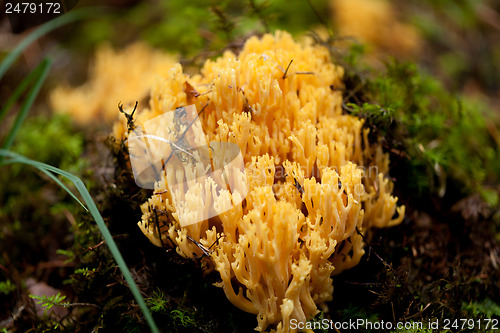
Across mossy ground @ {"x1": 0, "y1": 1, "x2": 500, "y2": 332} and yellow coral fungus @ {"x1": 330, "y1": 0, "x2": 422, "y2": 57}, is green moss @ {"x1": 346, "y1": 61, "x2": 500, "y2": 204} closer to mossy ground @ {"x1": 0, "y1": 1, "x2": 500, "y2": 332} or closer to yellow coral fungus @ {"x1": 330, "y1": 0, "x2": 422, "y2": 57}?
mossy ground @ {"x1": 0, "y1": 1, "x2": 500, "y2": 332}

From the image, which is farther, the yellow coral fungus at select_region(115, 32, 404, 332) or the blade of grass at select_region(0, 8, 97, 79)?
the blade of grass at select_region(0, 8, 97, 79)

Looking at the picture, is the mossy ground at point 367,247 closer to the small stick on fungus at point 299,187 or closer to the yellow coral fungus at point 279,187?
the yellow coral fungus at point 279,187

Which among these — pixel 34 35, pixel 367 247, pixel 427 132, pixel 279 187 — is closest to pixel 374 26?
pixel 427 132

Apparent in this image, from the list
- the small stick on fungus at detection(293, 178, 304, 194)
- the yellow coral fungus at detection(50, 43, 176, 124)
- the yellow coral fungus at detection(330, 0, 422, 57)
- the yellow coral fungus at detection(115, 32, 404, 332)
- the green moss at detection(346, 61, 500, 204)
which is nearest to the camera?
the yellow coral fungus at detection(115, 32, 404, 332)

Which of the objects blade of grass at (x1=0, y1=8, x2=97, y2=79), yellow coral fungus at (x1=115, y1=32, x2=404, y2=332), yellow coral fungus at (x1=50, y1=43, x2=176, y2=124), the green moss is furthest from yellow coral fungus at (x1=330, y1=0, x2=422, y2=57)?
blade of grass at (x1=0, y1=8, x2=97, y2=79)

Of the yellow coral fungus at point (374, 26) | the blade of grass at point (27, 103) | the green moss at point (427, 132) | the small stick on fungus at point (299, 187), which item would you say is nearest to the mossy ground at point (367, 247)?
the green moss at point (427, 132)

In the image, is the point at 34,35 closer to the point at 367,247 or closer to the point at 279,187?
the point at 279,187
